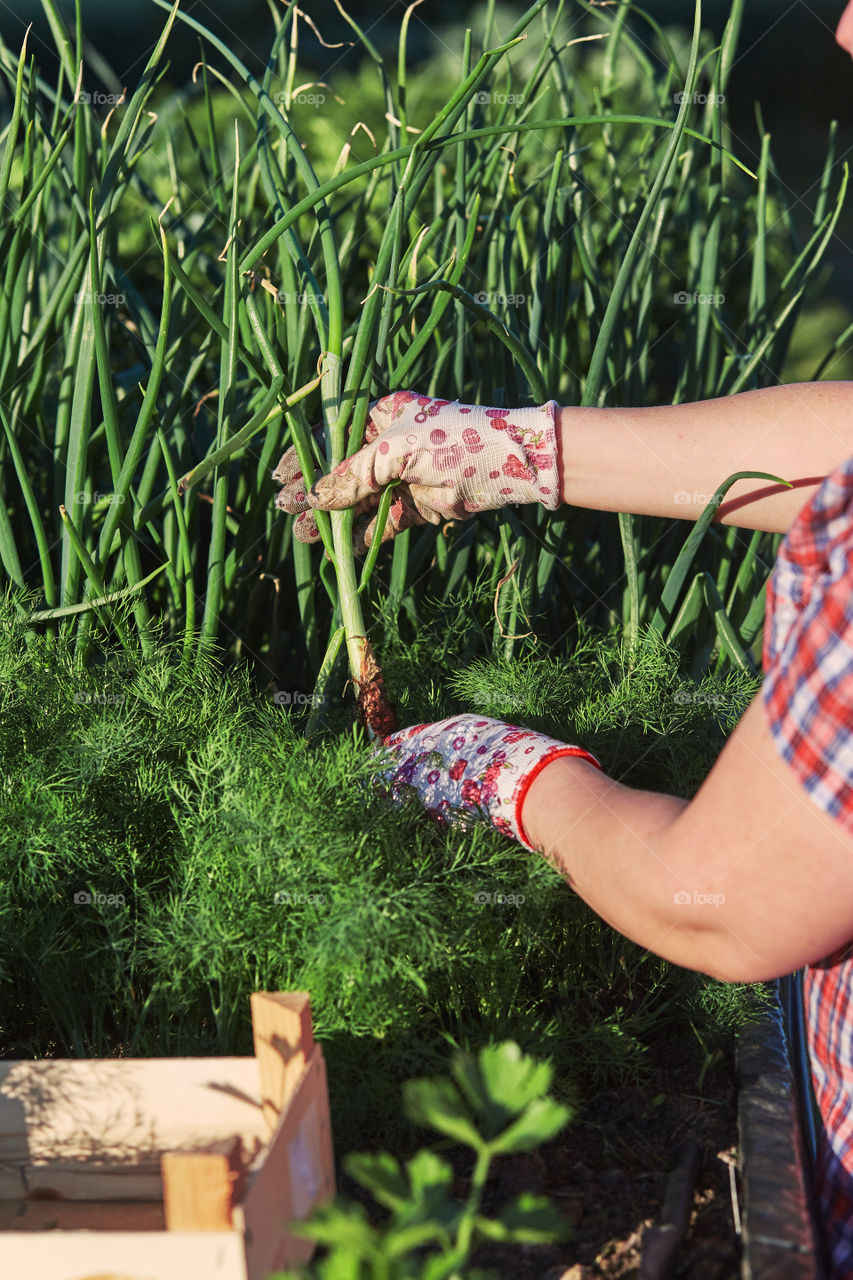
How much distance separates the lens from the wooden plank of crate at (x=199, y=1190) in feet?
1.72

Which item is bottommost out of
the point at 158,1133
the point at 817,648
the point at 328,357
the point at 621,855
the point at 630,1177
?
the point at 630,1177

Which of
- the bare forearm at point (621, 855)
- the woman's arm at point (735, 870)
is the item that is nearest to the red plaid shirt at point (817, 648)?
the woman's arm at point (735, 870)

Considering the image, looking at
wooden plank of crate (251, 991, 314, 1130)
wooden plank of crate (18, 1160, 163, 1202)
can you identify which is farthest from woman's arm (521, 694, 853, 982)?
wooden plank of crate (18, 1160, 163, 1202)

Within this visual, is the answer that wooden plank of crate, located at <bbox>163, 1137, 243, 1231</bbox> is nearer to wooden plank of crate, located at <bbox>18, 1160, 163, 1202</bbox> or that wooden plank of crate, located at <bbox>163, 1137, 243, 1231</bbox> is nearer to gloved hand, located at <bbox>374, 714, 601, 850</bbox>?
wooden plank of crate, located at <bbox>18, 1160, 163, 1202</bbox>

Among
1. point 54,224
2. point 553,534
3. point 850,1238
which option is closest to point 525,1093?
point 850,1238

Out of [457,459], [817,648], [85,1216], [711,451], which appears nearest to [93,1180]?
[85,1216]

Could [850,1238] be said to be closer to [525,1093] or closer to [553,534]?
[525,1093]

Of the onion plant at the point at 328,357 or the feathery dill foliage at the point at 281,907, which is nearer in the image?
the feathery dill foliage at the point at 281,907

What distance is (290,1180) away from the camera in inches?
23.9

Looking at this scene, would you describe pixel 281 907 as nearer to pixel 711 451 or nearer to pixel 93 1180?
pixel 93 1180

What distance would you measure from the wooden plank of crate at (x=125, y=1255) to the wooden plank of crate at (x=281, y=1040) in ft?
0.35

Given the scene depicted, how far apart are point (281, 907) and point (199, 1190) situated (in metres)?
0.27

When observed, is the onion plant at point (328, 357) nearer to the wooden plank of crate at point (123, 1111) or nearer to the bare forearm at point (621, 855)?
the bare forearm at point (621, 855)

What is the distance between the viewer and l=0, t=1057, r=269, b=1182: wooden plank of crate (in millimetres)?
674
